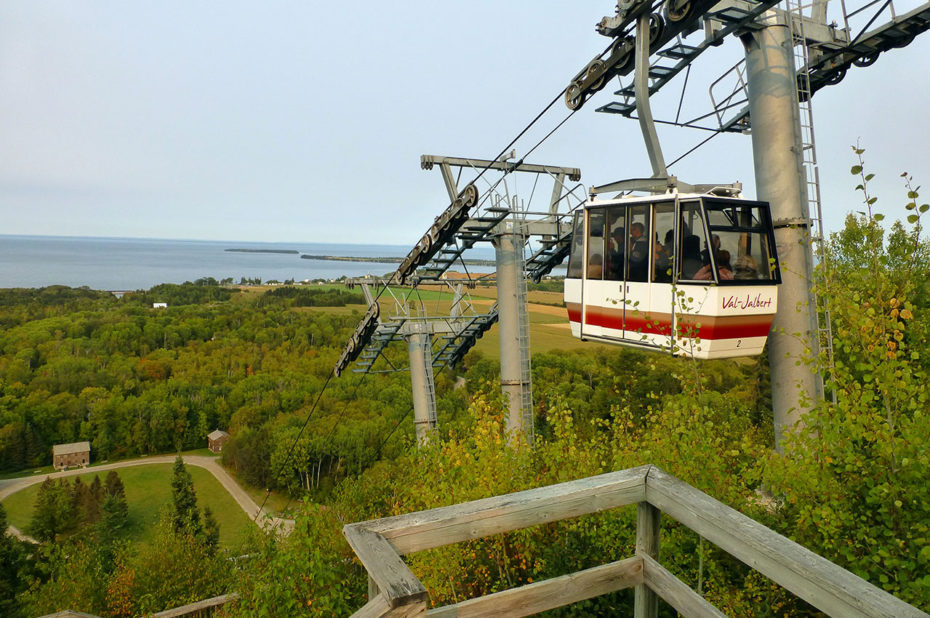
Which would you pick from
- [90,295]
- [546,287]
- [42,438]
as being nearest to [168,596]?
[546,287]

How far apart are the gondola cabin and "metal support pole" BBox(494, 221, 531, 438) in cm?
→ 509

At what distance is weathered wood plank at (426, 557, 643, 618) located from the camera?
1.89m

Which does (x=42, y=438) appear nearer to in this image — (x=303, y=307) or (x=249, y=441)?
(x=249, y=441)

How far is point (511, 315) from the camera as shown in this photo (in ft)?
38.0

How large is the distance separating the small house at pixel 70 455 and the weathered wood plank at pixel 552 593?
8628 centimetres

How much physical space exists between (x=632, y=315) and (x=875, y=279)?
10.2 ft

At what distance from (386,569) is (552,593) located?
826mm

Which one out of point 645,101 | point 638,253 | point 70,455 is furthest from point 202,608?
point 70,455

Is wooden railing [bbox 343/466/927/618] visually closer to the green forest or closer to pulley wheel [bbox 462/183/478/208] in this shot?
the green forest

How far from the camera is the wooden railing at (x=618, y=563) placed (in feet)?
4.69

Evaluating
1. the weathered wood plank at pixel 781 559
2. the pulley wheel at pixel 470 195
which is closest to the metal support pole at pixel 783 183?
the weathered wood plank at pixel 781 559

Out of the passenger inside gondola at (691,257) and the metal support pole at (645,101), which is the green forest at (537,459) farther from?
the metal support pole at (645,101)

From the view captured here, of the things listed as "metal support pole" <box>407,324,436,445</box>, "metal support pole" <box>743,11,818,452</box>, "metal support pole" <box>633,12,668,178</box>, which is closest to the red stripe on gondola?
"metal support pole" <box>743,11,818,452</box>

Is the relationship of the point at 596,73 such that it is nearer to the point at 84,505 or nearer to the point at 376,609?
the point at 376,609
